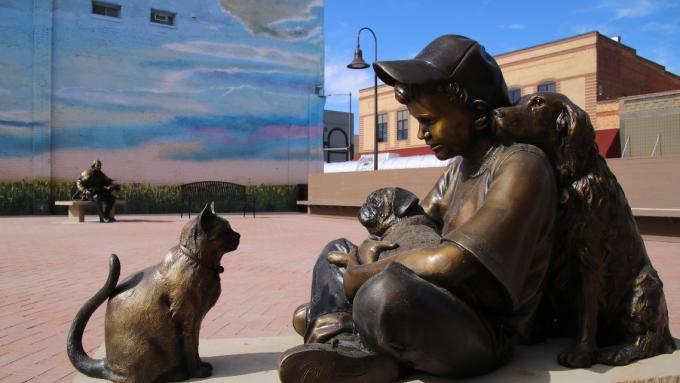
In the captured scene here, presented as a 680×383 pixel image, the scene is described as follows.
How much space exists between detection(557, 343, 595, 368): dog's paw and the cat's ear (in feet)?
4.74

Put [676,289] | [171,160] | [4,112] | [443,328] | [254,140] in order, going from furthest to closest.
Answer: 1. [254,140]
2. [171,160]
3. [4,112]
4. [676,289]
5. [443,328]

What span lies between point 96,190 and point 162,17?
907 cm

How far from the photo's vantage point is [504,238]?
1.66 m

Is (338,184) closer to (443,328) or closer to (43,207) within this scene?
(43,207)

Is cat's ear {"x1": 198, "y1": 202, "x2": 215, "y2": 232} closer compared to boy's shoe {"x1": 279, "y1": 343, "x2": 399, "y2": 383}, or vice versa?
boy's shoe {"x1": 279, "y1": 343, "x2": 399, "y2": 383}

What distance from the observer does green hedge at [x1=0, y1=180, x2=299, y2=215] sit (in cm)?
1908

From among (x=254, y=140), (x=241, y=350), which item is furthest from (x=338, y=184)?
(x=241, y=350)

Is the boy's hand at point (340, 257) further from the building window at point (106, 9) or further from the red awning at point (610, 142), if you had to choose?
the red awning at point (610, 142)

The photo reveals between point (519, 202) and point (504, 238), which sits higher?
point (519, 202)

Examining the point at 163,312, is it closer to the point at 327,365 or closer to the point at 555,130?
the point at 327,365

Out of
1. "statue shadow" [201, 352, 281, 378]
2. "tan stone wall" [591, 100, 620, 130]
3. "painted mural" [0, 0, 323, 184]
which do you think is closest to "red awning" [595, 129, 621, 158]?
"tan stone wall" [591, 100, 620, 130]

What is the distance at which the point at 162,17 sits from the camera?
21.9 m

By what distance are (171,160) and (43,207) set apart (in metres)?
4.94

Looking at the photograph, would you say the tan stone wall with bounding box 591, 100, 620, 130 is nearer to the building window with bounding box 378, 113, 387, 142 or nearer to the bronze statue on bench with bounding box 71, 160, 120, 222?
the building window with bounding box 378, 113, 387, 142
